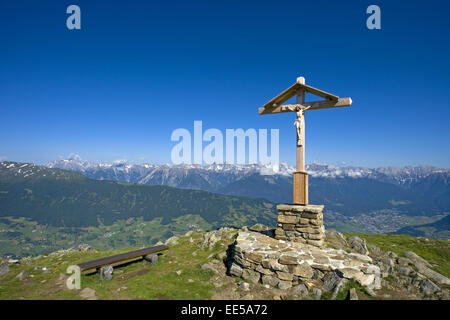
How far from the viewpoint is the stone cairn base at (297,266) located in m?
9.94

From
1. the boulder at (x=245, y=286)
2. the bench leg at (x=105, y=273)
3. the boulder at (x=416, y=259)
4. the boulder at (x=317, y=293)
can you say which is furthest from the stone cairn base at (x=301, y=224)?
the bench leg at (x=105, y=273)

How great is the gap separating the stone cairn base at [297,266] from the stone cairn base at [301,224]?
17.1 inches

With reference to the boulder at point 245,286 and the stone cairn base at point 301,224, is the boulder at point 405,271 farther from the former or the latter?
the boulder at point 245,286

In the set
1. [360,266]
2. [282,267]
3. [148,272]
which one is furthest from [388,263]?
[148,272]

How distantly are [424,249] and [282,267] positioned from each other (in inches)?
596

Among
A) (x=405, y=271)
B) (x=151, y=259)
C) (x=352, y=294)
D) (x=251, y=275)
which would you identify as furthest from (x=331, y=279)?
(x=151, y=259)

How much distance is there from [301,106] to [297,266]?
8901mm

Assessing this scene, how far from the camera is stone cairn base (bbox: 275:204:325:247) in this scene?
12727 millimetres

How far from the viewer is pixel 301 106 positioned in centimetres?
1434

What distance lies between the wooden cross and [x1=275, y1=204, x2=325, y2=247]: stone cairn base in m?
0.72

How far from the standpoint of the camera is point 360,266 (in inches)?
404

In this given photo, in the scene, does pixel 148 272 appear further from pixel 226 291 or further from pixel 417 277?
pixel 417 277
